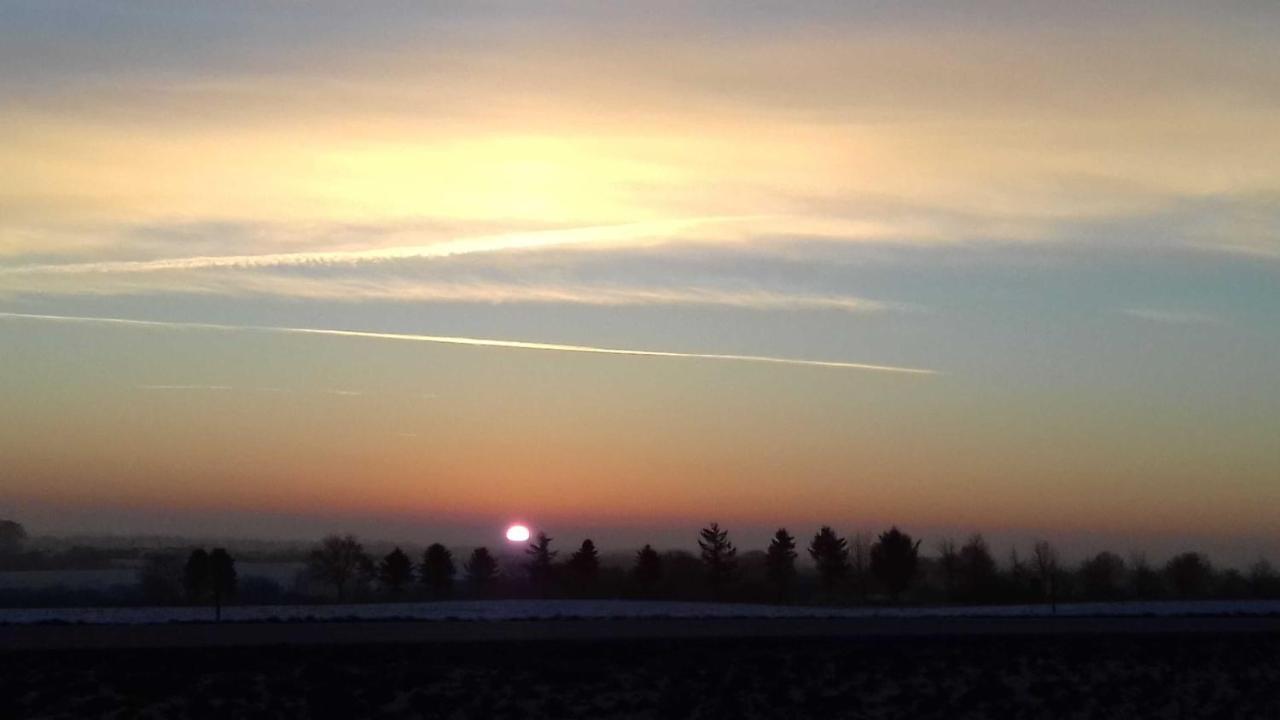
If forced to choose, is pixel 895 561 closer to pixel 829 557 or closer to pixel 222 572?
pixel 829 557

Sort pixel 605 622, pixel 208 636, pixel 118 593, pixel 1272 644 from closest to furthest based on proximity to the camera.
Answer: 1. pixel 208 636
2. pixel 1272 644
3. pixel 605 622
4. pixel 118 593

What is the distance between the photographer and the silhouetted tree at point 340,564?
8988 centimetres

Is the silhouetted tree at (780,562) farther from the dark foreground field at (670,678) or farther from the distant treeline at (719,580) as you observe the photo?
the dark foreground field at (670,678)

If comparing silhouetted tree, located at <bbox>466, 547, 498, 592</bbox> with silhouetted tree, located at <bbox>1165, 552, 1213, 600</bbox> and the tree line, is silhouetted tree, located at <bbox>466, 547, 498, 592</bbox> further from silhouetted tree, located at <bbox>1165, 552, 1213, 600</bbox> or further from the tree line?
silhouetted tree, located at <bbox>1165, 552, 1213, 600</bbox>

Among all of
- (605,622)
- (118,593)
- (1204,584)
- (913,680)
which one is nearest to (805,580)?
(1204,584)

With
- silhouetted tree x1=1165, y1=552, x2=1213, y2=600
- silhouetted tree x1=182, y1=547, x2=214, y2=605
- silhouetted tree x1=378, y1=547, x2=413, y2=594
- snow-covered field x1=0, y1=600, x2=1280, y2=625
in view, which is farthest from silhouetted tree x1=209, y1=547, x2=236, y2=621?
silhouetted tree x1=1165, y1=552, x2=1213, y2=600

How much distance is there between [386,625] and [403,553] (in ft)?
121

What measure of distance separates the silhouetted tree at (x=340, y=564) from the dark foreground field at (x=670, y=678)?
50491 mm

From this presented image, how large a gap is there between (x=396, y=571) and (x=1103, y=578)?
47.3 meters

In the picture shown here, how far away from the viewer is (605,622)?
48625 mm

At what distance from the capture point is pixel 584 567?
8644cm

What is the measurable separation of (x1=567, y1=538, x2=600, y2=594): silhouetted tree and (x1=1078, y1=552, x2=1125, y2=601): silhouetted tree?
28306 millimetres

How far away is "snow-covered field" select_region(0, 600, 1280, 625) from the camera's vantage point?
5056 centimetres

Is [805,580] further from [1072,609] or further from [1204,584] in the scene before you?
[1072,609]
